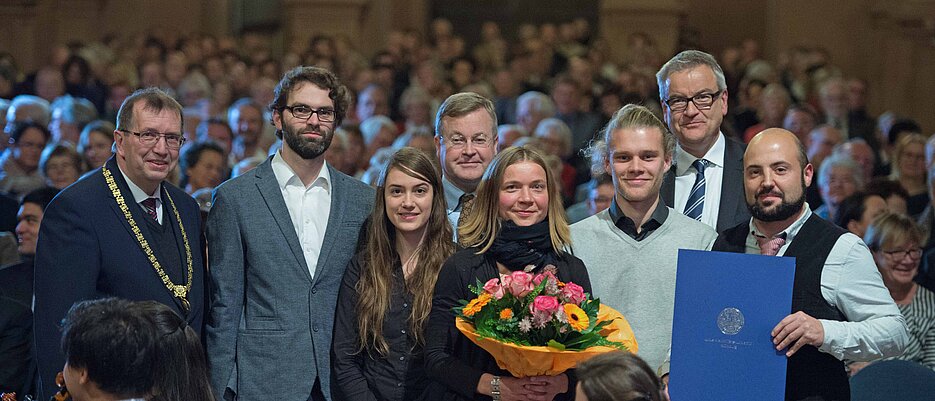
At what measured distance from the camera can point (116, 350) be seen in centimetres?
363

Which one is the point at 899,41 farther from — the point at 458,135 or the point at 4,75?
the point at 458,135

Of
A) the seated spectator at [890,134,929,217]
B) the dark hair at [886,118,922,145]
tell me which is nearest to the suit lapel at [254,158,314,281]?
the seated spectator at [890,134,929,217]

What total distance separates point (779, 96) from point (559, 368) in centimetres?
787

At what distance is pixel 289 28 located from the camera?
18781mm

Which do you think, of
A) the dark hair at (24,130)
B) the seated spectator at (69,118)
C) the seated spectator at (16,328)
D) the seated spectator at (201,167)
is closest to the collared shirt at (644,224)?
the seated spectator at (16,328)

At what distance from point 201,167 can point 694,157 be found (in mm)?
4010

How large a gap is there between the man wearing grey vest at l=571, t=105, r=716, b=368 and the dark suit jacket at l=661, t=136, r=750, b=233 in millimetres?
346

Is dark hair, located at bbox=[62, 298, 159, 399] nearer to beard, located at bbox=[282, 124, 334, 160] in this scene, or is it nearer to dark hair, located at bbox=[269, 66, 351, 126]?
beard, located at bbox=[282, 124, 334, 160]

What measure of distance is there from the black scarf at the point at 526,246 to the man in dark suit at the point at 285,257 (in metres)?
0.69

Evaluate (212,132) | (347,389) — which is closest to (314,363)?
(347,389)

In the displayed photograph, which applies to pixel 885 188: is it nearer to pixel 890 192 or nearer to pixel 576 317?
pixel 890 192

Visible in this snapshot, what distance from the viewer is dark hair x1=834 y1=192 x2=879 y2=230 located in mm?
7504

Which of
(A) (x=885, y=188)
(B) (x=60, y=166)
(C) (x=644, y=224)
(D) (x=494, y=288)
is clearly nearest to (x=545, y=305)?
(D) (x=494, y=288)

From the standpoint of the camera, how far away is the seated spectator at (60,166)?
27.2 feet
